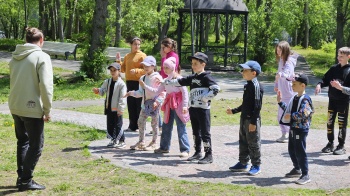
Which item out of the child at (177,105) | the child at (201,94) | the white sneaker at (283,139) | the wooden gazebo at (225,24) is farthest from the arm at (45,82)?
the wooden gazebo at (225,24)

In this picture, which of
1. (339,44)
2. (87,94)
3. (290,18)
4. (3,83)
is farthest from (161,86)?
(290,18)

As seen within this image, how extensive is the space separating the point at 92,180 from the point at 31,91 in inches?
60.2

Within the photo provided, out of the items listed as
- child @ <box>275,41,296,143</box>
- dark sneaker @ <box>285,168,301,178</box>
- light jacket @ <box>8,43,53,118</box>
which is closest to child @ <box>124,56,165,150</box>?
child @ <box>275,41,296,143</box>

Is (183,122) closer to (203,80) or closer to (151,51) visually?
(203,80)

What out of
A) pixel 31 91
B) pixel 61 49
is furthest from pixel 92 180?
pixel 61 49

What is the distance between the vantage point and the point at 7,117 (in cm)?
1212

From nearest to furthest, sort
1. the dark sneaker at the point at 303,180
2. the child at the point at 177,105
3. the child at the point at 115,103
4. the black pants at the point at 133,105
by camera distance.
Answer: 1. the dark sneaker at the point at 303,180
2. the child at the point at 177,105
3. the child at the point at 115,103
4. the black pants at the point at 133,105

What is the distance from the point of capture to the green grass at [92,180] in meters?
6.57

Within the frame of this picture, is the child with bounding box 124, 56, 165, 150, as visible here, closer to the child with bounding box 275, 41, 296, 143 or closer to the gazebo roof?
the child with bounding box 275, 41, 296, 143

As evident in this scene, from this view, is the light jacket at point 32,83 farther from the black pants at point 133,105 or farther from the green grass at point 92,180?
the black pants at point 133,105

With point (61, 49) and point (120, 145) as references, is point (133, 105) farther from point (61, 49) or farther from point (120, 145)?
point (61, 49)

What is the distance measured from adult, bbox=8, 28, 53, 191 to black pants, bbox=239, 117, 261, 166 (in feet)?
8.77

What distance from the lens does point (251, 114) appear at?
7281mm

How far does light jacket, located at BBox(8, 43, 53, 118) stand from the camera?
20.3 feet
